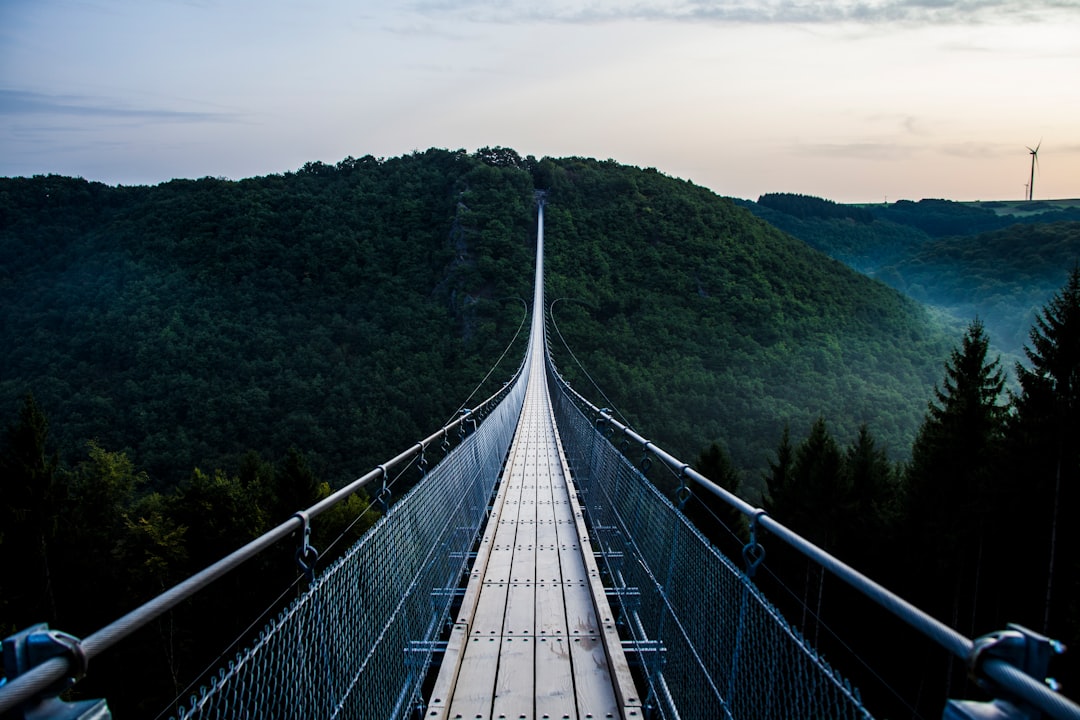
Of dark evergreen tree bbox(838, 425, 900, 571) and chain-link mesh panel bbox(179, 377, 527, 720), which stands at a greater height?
chain-link mesh panel bbox(179, 377, 527, 720)

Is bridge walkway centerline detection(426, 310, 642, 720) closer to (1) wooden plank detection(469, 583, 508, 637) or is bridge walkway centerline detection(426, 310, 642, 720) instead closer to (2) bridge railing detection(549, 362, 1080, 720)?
(1) wooden plank detection(469, 583, 508, 637)

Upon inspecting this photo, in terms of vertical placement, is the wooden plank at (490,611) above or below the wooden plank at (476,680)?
below

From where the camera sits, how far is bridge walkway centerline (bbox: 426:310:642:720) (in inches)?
110

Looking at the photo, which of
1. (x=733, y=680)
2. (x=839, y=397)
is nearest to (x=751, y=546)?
(x=733, y=680)

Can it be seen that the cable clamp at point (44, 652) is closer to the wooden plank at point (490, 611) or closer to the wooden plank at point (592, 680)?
the wooden plank at point (592, 680)

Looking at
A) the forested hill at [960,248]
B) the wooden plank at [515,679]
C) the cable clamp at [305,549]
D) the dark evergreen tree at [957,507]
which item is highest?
the forested hill at [960,248]

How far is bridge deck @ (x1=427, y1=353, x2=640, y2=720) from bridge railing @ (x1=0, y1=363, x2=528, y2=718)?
18 centimetres

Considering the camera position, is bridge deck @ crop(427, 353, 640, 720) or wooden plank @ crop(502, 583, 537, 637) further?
wooden plank @ crop(502, 583, 537, 637)

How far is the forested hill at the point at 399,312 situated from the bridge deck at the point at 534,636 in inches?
955

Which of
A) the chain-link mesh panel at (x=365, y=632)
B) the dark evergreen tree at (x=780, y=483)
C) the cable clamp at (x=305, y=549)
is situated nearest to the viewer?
the chain-link mesh panel at (x=365, y=632)

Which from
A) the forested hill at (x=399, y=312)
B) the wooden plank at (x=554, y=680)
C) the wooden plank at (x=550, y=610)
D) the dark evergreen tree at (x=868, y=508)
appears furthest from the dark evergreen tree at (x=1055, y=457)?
the forested hill at (x=399, y=312)

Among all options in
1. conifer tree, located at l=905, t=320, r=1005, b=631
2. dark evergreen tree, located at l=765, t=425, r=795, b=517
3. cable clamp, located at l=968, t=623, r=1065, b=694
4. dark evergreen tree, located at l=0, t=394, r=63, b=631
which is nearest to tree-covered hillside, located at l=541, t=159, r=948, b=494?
dark evergreen tree, located at l=765, t=425, r=795, b=517

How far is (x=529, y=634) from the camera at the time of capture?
138 inches

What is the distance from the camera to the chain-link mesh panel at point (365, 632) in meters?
1.62
